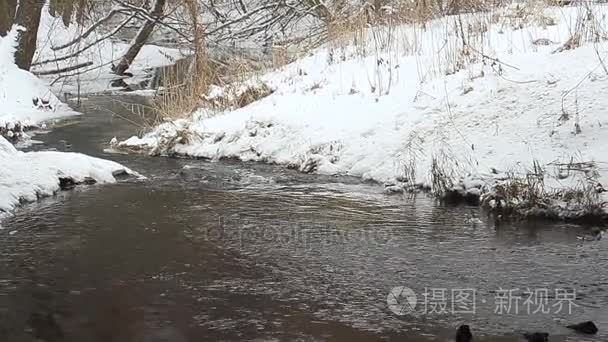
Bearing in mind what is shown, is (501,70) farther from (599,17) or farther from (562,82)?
(599,17)

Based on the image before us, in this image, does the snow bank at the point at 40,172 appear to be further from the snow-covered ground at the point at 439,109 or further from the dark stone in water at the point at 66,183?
the snow-covered ground at the point at 439,109

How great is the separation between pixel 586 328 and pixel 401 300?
0.99 m

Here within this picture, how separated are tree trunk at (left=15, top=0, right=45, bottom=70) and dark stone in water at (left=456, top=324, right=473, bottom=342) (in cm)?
1511

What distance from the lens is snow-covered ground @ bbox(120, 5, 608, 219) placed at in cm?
677

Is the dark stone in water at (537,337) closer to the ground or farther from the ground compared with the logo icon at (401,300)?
closer to the ground

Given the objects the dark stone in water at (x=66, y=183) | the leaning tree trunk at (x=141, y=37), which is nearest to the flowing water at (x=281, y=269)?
the dark stone in water at (x=66, y=183)

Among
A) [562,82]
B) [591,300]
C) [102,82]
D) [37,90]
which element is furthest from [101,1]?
[591,300]

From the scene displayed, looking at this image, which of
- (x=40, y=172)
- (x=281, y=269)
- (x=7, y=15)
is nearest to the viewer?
(x=281, y=269)

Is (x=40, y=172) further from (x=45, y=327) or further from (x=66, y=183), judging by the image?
(x=45, y=327)

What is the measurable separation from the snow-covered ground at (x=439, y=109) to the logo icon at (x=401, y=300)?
8.17 ft

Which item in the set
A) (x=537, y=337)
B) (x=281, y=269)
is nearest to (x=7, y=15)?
(x=281, y=269)

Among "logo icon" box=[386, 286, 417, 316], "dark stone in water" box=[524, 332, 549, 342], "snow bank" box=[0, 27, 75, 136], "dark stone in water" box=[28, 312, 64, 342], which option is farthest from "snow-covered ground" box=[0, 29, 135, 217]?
"snow bank" box=[0, 27, 75, 136]

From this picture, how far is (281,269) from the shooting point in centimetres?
455

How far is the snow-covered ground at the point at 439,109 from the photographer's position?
22.2 ft
